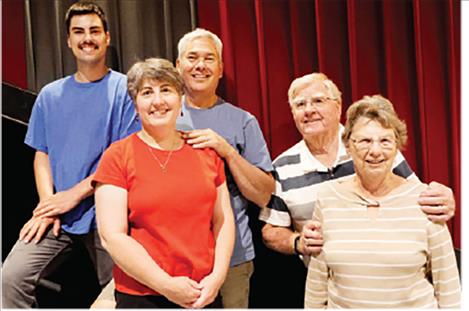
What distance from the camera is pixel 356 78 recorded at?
89.4 inches

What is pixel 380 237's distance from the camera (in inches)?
68.1

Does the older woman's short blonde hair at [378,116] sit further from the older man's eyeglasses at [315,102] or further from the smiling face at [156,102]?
the smiling face at [156,102]

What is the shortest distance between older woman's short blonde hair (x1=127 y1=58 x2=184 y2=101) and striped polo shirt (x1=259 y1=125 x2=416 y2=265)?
1.85ft

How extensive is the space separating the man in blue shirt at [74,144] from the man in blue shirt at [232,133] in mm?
236

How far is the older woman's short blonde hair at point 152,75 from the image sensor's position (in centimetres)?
173

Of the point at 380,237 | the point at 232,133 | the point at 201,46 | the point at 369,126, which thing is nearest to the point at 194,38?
→ the point at 201,46

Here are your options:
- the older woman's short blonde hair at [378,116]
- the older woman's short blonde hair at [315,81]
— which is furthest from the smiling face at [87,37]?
the older woman's short blonde hair at [378,116]

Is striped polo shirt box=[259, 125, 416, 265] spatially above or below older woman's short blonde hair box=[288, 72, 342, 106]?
below

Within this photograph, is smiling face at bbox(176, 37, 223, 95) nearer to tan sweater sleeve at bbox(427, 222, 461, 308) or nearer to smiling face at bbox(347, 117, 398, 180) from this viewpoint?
smiling face at bbox(347, 117, 398, 180)

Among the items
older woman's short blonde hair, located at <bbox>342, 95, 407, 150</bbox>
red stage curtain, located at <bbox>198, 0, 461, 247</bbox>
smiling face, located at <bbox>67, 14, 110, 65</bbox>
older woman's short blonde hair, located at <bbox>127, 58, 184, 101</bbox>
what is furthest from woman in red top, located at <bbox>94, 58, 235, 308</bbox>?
red stage curtain, located at <bbox>198, 0, 461, 247</bbox>

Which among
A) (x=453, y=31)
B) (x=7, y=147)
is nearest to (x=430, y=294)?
(x=453, y=31)

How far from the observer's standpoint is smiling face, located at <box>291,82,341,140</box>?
2.02 meters

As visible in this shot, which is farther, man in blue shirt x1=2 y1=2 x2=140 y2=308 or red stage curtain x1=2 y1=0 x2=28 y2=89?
red stage curtain x1=2 y1=0 x2=28 y2=89

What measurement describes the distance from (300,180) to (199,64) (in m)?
0.56
